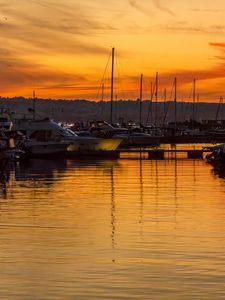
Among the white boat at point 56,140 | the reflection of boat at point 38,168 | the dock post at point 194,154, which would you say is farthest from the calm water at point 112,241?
the dock post at point 194,154

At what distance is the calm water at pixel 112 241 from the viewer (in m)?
13.6

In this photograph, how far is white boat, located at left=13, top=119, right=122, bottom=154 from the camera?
6050cm

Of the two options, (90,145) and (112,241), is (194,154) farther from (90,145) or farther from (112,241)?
(112,241)

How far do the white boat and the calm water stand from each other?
82.6ft

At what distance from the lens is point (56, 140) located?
62.8 metres

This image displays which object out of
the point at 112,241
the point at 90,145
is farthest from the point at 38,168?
the point at 112,241

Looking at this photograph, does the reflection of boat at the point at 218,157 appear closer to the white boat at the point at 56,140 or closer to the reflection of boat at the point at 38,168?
the reflection of boat at the point at 38,168

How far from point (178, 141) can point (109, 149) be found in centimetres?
3420

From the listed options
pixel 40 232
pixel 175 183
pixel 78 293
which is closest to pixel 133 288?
pixel 78 293

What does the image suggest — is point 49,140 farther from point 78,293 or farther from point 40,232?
point 78,293

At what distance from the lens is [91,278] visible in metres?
14.2

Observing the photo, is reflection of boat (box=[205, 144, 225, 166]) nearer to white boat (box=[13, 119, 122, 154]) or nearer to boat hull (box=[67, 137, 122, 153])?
boat hull (box=[67, 137, 122, 153])

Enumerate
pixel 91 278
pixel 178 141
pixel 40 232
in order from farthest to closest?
pixel 178 141, pixel 40 232, pixel 91 278

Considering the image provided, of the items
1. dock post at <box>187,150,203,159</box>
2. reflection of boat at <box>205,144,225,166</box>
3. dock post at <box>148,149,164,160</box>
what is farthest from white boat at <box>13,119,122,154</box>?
reflection of boat at <box>205,144,225,166</box>
